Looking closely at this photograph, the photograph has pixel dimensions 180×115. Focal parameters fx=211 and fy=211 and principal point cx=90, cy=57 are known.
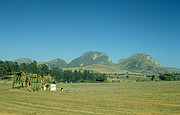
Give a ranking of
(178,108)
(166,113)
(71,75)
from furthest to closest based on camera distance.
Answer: (71,75) < (178,108) < (166,113)

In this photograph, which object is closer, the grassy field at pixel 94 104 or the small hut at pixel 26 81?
the grassy field at pixel 94 104

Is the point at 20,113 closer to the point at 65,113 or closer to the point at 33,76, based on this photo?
the point at 65,113

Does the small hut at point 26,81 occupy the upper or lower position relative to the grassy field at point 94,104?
upper

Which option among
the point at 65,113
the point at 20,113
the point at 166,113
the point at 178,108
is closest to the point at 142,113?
the point at 166,113

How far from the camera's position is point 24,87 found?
3319 centimetres

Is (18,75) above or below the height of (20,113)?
above

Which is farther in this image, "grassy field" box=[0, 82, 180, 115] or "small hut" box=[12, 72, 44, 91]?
"small hut" box=[12, 72, 44, 91]

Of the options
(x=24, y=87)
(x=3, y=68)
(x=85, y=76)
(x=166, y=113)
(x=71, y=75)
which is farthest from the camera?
(x=85, y=76)

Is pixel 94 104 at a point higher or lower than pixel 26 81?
lower

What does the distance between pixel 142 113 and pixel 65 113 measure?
492 centimetres

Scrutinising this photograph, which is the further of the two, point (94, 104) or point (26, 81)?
point (26, 81)

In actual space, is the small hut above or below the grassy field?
above

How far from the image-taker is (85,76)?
302 feet

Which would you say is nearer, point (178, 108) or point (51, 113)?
point (51, 113)
